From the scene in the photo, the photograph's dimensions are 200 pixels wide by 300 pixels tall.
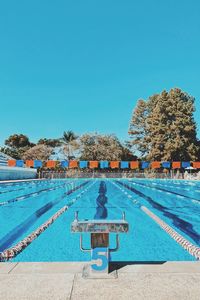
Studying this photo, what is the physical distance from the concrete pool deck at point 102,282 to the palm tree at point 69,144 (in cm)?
3482

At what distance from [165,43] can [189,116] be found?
13.5 m

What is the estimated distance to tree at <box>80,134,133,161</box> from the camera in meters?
36.3

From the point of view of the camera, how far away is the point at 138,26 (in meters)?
19.5

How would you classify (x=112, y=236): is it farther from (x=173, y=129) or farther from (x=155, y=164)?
(x=173, y=129)

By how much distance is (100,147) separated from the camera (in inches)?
1438

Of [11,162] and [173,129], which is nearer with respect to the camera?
[11,162]

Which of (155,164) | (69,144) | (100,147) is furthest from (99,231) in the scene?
(69,144)

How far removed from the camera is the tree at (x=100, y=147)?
119ft

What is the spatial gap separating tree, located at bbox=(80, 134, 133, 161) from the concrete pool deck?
1311 inches

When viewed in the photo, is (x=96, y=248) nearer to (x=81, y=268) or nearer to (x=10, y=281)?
(x=81, y=268)

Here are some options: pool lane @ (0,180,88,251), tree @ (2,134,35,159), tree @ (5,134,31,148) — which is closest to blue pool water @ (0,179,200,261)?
pool lane @ (0,180,88,251)

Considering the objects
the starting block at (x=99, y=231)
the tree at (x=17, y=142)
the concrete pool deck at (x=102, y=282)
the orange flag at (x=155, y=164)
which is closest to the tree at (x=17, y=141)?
the tree at (x=17, y=142)

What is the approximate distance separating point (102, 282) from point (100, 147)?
34.0 metres

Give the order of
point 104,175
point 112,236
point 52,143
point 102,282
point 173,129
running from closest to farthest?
1. point 102,282
2. point 112,236
3. point 173,129
4. point 104,175
5. point 52,143
